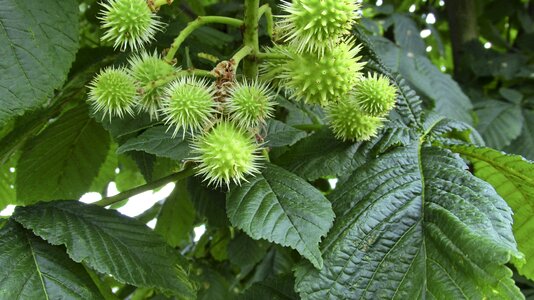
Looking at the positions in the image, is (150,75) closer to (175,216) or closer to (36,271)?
(36,271)

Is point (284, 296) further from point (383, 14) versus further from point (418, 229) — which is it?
point (383, 14)

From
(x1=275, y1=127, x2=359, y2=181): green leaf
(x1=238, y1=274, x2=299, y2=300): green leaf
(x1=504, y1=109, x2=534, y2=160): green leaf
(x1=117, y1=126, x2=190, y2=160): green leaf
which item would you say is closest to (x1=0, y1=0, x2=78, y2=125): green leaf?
(x1=117, y1=126, x2=190, y2=160): green leaf

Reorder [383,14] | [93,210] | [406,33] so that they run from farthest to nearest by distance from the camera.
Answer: [383,14] → [406,33] → [93,210]

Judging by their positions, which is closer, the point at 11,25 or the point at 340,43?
the point at 340,43

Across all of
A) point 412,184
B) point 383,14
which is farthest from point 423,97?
point 412,184

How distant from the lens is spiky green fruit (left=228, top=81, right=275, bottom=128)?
4.63ft

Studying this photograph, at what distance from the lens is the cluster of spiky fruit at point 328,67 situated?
1.36 m

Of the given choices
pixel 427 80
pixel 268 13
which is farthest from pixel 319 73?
pixel 427 80

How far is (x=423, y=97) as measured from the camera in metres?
2.68

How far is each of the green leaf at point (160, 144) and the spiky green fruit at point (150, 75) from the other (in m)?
0.07

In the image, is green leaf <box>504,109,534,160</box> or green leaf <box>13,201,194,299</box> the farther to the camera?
green leaf <box>504,109,534,160</box>

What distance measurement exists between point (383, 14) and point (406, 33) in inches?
12.3

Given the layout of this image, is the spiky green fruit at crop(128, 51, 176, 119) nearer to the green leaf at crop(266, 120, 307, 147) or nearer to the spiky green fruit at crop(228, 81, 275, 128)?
the spiky green fruit at crop(228, 81, 275, 128)

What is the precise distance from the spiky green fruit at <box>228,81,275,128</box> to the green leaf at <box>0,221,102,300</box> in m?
0.52
